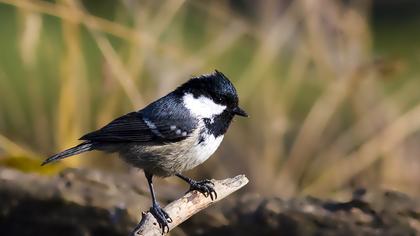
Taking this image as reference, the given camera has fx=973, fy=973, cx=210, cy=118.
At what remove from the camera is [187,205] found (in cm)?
279

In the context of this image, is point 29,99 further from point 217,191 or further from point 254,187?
point 217,191

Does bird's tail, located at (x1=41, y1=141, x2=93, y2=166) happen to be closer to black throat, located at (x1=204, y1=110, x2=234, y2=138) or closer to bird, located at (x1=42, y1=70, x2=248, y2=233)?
bird, located at (x1=42, y1=70, x2=248, y2=233)

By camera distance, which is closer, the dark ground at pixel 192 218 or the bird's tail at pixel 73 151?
the bird's tail at pixel 73 151

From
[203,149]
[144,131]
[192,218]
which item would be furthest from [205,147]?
[192,218]

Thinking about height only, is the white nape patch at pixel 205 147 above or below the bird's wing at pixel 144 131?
below

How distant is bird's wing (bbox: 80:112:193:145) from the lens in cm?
291

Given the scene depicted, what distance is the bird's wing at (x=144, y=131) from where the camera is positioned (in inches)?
115

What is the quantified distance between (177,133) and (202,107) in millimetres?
112

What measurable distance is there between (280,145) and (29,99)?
162cm

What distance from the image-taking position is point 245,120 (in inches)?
189

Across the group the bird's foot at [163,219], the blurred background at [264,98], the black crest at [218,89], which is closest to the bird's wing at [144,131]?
the black crest at [218,89]

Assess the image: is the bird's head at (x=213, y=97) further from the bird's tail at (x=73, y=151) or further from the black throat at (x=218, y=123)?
the bird's tail at (x=73, y=151)

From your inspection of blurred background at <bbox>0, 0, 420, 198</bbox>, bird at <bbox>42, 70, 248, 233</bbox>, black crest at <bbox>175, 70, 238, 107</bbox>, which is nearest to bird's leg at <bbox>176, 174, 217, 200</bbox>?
bird at <bbox>42, 70, 248, 233</bbox>

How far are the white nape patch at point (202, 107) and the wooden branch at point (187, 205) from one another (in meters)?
0.21
